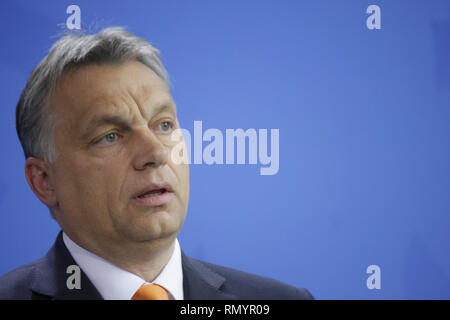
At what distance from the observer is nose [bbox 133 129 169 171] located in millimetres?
1560

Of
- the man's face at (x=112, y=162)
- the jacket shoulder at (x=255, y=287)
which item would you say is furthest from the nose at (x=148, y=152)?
the jacket shoulder at (x=255, y=287)

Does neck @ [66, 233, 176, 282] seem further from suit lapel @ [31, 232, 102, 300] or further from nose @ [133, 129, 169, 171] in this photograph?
nose @ [133, 129, 169, 171]

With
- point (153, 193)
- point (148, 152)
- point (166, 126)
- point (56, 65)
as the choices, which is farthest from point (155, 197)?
point (56, 65)

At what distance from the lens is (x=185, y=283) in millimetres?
1737

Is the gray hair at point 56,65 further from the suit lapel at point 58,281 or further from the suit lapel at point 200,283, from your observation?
the suit lapel at point 200,283

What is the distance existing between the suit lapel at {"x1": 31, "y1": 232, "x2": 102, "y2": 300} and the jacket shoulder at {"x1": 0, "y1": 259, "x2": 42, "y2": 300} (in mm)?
31

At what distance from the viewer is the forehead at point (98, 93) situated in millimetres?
1585

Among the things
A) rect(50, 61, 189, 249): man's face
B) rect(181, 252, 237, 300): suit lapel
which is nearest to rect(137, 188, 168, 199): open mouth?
rect(50, 61, 189, 249): man's face

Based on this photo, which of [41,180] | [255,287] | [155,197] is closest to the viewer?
[155,197]

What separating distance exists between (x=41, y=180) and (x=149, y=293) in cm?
53

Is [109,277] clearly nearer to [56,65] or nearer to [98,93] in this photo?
[98,93]

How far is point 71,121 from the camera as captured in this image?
5.25 feet
